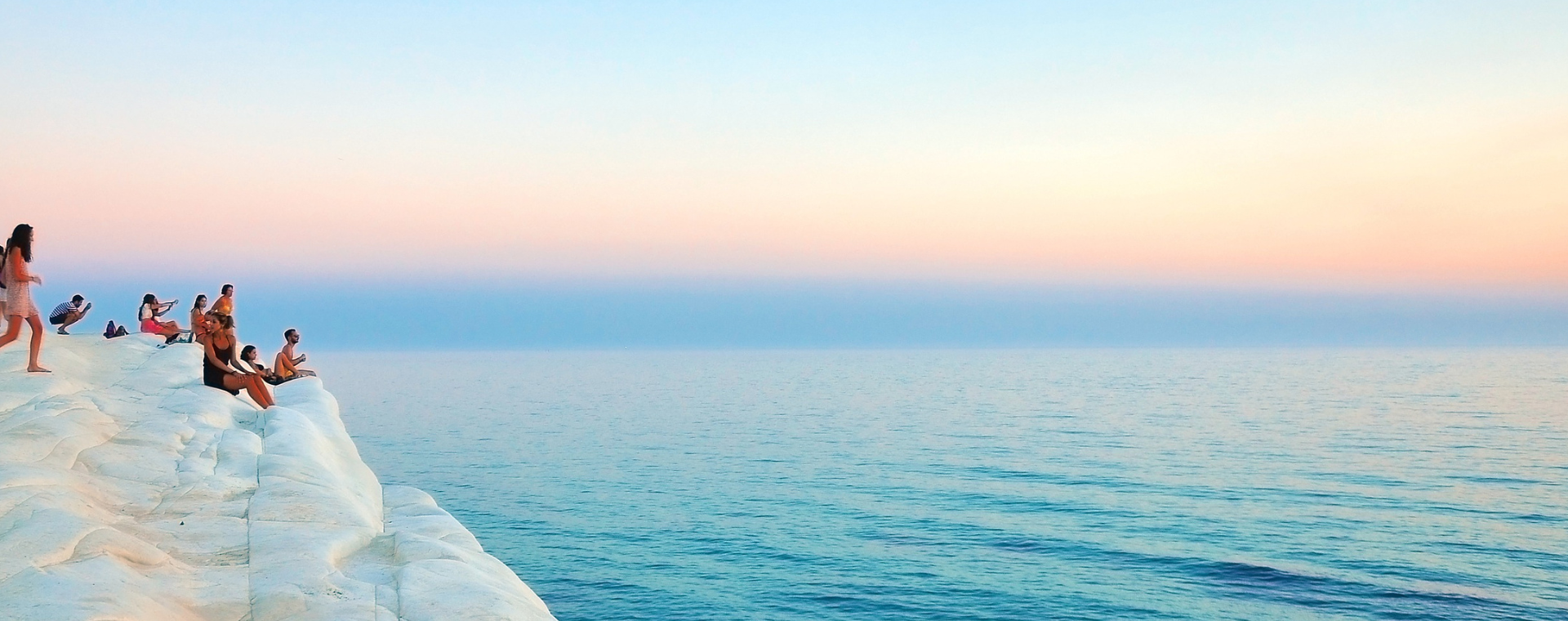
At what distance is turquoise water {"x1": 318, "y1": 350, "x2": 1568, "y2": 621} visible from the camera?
2175cm

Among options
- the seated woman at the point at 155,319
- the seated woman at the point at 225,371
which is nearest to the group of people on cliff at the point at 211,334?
the seated woman at the point at 225,371

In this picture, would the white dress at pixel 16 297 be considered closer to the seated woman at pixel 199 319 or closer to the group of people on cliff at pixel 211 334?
the group of people on cliff at pixel 211 334

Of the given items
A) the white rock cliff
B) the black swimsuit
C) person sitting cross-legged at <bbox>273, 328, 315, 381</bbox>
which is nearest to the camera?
the white rock cliff

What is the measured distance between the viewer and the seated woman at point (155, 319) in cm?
→ 3262

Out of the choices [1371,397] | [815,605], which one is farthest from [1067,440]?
[1371,397]

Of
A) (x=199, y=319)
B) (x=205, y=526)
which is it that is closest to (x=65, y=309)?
(x=199, y=319)

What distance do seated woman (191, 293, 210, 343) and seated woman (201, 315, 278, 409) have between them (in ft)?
0.54

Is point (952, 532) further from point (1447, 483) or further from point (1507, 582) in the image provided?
point (1447, 483)

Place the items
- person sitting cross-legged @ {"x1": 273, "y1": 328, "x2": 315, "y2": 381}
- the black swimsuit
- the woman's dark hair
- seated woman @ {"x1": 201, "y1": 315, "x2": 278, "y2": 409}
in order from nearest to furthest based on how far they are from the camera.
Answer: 1. the woman's dark hair
2. seated woman @ {"x1": 201, "y1": 315, "x2": 278, "y2": 409}
3. the black swimsuit
4. person sitting cross-legged @ {"x1": 273, "y1": 328, "x2": 315, "y2": 381}

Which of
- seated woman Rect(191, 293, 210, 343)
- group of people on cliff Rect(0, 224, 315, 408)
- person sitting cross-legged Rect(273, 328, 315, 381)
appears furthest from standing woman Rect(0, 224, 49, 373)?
person sitting cross-legged Rect(273, 328, 315, 381)

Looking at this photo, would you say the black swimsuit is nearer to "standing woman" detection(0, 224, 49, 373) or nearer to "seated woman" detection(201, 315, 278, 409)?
"seated woman" detection(201, 315, 278, 409)

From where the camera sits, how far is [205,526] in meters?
11.1

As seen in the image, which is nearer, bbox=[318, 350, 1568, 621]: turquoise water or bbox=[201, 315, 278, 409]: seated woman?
bbox=[201, 315, 278, 409]: seated woman

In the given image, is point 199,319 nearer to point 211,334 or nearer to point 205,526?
point 211,334
